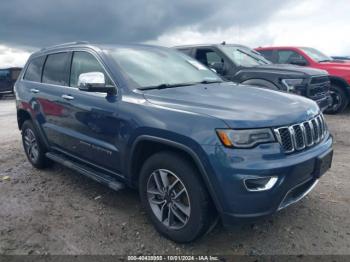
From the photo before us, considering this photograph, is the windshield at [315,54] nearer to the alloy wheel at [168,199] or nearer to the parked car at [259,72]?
the parked car at [259,72]

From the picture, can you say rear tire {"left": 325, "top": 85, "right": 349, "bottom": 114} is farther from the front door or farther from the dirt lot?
the front door

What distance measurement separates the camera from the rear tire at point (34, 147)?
5.02 meters

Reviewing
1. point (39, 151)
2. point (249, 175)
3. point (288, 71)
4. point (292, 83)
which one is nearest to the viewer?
point (249, 175)

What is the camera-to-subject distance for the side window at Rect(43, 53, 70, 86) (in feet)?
14.3

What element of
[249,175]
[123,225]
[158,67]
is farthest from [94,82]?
[249,175]

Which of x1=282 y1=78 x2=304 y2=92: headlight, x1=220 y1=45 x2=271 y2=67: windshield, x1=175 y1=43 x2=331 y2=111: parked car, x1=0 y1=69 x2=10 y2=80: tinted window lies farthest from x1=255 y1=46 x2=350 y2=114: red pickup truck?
x1=0 y1=69 x2=10 y2=80: tinted window

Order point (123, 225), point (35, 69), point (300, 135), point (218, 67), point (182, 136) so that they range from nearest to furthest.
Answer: point (182, 136) → point (300, 135) → point (123, 225) → point (35, 69) → point (218, 67)

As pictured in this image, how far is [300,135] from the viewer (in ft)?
9.14

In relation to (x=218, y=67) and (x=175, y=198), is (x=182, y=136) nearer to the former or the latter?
(x=175, y=198)

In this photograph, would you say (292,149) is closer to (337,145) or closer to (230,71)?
(337,145)

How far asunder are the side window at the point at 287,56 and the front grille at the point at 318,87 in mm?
2034

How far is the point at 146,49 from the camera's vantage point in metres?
4.16

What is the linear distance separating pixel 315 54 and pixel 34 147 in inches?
320

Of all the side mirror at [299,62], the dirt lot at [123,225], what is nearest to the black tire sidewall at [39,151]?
the dirt lot at [123,225]
